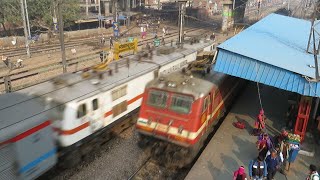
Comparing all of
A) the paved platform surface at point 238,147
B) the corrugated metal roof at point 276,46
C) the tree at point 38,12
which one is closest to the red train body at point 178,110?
the paved platform surface at point 238,147

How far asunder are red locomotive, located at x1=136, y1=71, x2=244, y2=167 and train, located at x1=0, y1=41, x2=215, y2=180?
210 cm

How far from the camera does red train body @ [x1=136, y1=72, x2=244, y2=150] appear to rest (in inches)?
473

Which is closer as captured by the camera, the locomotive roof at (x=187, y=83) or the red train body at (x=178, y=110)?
the red train body at (x=178, y=110)

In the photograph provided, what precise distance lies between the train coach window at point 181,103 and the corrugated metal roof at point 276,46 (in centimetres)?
381

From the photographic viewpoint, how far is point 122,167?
12961mm

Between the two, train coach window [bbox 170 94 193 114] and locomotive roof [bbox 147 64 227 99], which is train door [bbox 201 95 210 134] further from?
train coach window [bbox 170 94 193 114]

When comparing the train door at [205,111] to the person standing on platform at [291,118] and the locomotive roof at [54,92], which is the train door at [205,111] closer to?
the locomotive roof at [54,92]

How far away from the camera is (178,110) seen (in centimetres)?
1227

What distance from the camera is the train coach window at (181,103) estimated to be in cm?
1213

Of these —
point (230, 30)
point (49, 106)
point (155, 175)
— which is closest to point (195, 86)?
point (155, 175)

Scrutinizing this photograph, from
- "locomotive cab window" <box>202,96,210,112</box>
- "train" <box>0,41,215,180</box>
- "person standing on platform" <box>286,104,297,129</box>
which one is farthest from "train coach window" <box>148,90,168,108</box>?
"person standing on platform" <box>286,104,297,129</box>

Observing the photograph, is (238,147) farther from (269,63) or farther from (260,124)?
(269,63)

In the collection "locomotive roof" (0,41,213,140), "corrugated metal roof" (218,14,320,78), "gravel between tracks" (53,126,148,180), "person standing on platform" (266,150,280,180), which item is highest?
"corrugated metal roof" (218,14,320,78)

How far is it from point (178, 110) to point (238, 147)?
4.05 meters
